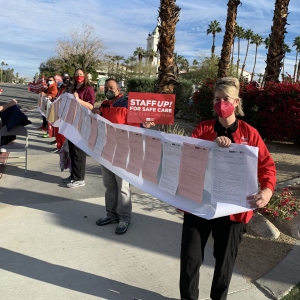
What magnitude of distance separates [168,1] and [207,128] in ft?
28.6

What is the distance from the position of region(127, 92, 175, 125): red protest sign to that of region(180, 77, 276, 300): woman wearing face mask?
0.82 metres

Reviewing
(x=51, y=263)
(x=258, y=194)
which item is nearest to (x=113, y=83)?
(x=51, y=263)

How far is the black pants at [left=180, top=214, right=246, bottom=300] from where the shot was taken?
97.7 inches

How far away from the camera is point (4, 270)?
10.7 feet

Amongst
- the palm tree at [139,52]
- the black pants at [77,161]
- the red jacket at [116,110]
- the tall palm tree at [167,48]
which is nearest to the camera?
the red jacket at [116,110]

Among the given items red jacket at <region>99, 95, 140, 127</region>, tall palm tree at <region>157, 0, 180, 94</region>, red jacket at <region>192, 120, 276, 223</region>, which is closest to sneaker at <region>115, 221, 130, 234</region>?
red jacket at <region>99, 95, 140, 127</region>

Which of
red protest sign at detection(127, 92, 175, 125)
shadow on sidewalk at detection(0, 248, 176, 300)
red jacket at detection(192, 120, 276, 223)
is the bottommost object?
shadow on sidewalk at detection(0, 248, 176, 300)

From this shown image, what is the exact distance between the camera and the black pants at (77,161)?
562 centimetres

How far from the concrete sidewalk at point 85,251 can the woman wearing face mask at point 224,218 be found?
56 centimetres

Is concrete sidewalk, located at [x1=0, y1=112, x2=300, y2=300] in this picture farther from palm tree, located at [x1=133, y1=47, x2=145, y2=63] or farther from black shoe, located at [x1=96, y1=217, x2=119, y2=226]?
palm tree, located at [x1=133, y1=47, x2=145, y2=63]

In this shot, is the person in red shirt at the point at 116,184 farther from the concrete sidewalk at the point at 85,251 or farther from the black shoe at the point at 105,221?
the concrete sidewalk at the point at 85,251

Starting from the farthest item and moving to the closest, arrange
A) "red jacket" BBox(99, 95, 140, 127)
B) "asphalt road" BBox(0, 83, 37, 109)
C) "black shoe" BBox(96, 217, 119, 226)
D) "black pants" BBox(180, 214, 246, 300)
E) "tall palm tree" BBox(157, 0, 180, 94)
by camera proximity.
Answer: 1. "asphalt road" BBox(0, 83, 37, 109)
2. "tall palm tree" BBox(157, 0, 180, 94)
3. "black shoe" BBox(96, 217, 119, 226)
4. "red jacket" BBox(99, 95, 140, 127)
5. "black pants" BBox(180, 214, 246, 300)

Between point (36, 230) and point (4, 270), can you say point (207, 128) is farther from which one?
point (36, 230)

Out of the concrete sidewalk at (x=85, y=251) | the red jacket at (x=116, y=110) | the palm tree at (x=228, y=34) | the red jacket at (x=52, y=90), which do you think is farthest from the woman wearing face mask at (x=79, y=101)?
the palm tree at (x=228, y=34)
